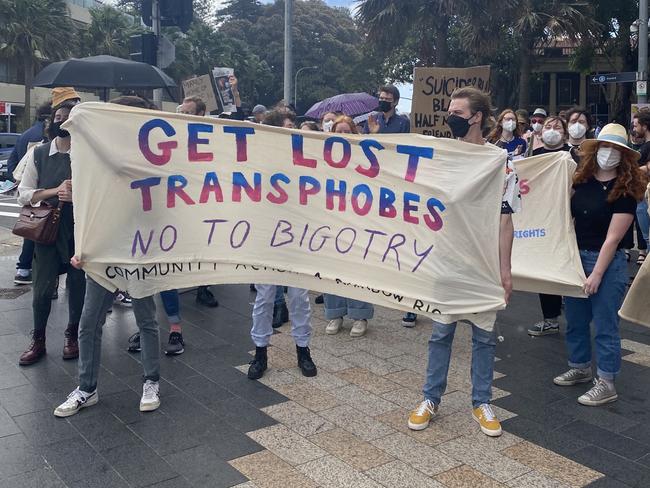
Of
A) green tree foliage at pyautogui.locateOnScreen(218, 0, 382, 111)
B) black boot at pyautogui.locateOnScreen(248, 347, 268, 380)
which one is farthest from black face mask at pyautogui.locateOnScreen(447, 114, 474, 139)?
green tree foliage at pyautogui.locateOnScreen(218, 0, 382, 111)

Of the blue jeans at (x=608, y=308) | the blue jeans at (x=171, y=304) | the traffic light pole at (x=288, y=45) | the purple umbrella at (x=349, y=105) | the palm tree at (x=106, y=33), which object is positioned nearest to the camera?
the blue jeans at (x=608, y=308)

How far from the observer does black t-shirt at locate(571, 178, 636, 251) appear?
14.9ft

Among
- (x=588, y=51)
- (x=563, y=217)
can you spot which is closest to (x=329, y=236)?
(x=563, y=217)

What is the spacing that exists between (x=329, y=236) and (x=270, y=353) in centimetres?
163

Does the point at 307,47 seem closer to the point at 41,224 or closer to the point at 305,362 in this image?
the point at 41,224

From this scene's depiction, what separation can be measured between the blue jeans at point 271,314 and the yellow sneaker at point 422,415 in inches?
46.1

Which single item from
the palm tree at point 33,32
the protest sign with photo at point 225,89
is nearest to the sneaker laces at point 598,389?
the protest sign with photo at point 225,89

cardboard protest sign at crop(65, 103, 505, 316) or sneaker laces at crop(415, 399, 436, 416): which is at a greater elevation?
cardboard protest sign at crop(65, 103, 505, 316)

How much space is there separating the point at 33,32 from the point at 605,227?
39393 millimetres

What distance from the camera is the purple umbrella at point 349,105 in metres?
11.9

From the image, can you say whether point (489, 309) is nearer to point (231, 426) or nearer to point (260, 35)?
point (231, 426)

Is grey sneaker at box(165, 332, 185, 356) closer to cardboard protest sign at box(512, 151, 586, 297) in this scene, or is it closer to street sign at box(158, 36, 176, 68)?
cardboard protest sign at box(512, 151, 586, 297)

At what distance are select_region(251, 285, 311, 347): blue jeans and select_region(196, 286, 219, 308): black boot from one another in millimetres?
2045

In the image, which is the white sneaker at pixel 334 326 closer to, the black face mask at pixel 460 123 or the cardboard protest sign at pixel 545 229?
the cardboard protest sign at pixel 545 229
